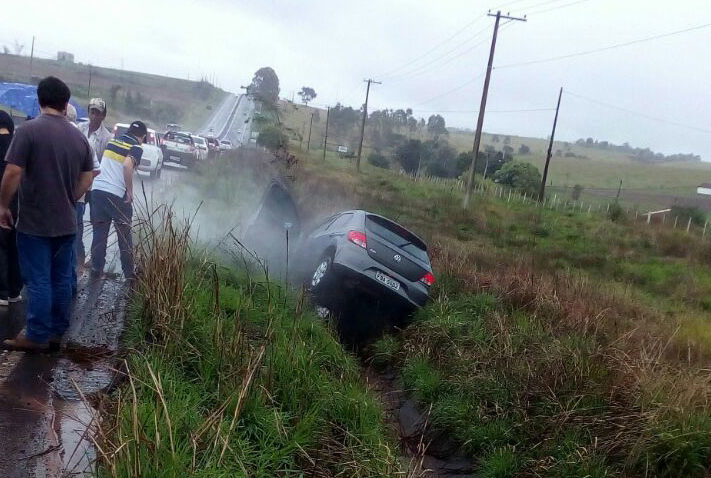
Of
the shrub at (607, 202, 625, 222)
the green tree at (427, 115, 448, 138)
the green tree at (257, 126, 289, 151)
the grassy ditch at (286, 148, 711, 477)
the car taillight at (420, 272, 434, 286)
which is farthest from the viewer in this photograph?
the green tree at (427, 115, 448, 138)

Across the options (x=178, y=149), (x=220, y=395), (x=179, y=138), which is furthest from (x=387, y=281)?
(x=179, y=138)

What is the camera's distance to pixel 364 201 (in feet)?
Answer: 67.8

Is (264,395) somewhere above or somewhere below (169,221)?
below

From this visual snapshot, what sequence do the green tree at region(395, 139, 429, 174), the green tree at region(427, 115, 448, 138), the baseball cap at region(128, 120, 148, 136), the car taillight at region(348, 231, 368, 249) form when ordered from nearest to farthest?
the baseball cap at region(128, 120, 148, 136)
the car taillight at region(348, 231, 368, 249)
the green tree at region(395, 139, 429, 174)
the green tree at region(427, 115, 448, 138)

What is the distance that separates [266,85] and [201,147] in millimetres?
6714

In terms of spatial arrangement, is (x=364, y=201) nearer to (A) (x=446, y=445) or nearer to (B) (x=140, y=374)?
(A) (x=446, y=445)

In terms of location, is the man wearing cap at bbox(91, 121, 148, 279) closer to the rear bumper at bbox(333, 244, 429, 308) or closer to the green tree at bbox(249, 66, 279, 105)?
the rear bumper at bbox(333, 244, 429, 308)

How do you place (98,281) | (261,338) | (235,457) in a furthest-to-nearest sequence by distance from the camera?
1. (98,281)
2. (261,338)
3. (235,457)

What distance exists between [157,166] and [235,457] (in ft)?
66.7

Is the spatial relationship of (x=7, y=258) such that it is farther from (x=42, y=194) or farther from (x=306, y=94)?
(x=306, y=94)

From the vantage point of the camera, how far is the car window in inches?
352

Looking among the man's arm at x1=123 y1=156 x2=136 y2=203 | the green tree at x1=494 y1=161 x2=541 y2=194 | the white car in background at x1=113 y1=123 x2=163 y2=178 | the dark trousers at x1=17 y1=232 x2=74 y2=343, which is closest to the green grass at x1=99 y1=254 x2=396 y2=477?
the dark trousers at x1=17 y1=232 x2=74 y2=343

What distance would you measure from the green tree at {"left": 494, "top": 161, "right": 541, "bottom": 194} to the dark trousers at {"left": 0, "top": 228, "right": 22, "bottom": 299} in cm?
4310

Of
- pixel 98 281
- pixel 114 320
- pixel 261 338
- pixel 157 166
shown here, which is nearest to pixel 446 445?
pixel 261 338
